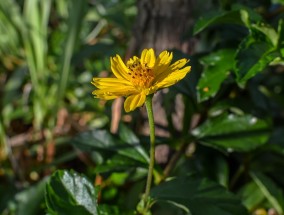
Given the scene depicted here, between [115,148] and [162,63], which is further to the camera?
[115,148]

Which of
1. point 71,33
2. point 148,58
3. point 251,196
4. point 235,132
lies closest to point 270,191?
point 251,196

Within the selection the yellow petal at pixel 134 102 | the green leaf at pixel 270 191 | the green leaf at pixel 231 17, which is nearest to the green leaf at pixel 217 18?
the green leaf at pixel 231 17

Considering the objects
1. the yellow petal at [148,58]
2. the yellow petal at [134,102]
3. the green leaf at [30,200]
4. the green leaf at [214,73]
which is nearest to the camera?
the yellow petal at [134,102]

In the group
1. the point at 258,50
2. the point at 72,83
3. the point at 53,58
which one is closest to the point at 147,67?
the point at 258,50

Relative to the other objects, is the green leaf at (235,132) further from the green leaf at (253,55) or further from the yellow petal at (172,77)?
the yellow petal at (172,77)

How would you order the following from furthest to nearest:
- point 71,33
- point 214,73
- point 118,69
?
1. point 71,33
2. point 214,73
3. point 118,69

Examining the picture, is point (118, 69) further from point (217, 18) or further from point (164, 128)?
point (164, 128)

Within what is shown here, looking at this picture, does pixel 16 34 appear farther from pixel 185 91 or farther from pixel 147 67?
pixel 147 67
